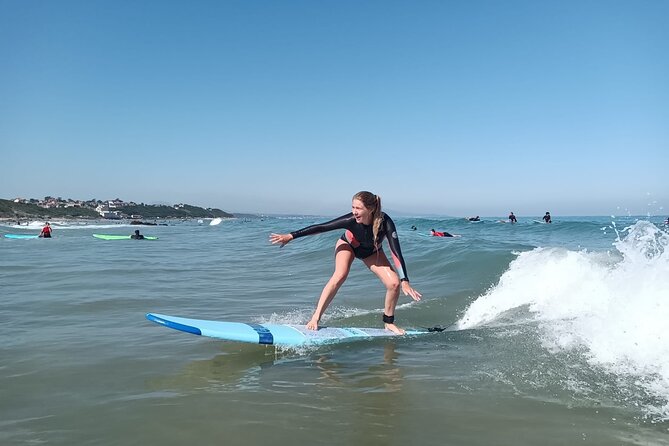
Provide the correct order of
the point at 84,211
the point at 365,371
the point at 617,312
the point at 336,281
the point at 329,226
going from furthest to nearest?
1. the point at 84,211
2. the point at 329,226
3. the point at 336,281
4. the point at 617,312
5. the point at 365,371

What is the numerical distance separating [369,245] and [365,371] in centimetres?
216

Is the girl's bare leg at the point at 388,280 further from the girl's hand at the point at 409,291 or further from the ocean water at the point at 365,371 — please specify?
the ocean water at the point at 365,371

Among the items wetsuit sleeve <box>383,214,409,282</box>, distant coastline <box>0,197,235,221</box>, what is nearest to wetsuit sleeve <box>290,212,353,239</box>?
wetsuit sleeve <box>383,214,409,282</box>

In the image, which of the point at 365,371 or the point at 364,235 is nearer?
the point at 365,371

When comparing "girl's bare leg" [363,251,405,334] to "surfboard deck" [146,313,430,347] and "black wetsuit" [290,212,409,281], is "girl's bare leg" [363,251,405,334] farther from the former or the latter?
"surfboard deck" [146,313,430,347]

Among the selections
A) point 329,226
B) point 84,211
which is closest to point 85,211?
point 84,211

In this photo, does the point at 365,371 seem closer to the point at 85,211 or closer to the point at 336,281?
the point at 336,281

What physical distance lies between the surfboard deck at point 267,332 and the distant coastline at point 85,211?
236ft

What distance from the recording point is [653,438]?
3.11 metres

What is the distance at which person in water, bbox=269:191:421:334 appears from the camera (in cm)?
624

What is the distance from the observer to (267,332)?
5.45 metres

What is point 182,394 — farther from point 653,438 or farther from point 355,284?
point 355,284

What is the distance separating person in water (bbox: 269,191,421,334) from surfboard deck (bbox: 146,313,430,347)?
1.39ft

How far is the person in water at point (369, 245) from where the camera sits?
624cm
